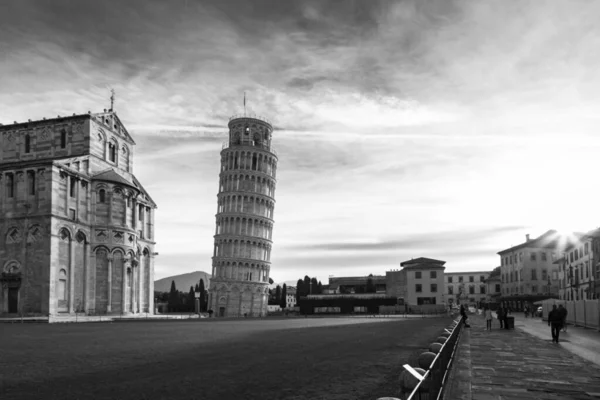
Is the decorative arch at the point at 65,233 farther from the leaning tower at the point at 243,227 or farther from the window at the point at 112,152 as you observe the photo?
the leaning tower at the point at 243,227

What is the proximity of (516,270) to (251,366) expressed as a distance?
97.2 metres

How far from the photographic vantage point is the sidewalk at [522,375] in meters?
11.5

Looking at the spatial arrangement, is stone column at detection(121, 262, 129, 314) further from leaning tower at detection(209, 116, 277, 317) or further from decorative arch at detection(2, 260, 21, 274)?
leaning tower at detection(209, 116, 277, 317)

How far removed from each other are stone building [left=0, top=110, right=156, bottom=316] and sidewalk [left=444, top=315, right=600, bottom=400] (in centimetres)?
4452

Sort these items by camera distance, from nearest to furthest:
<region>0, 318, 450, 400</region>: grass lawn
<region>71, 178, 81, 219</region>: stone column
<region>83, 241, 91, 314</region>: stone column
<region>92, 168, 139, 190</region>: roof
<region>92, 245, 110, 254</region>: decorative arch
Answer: <region>0, 318, 450, 400</region>: grass lawn → <region>83, 241, 91, 314</region>: stone column → <region>71, 178, 81, 219</region>: stone column → <region>92, 245, 110, 254</region>: decorative arch → <region>92, 168, 139, 190</region>: roof

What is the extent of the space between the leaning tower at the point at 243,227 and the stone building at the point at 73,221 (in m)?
36.9

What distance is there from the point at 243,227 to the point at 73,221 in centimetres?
5251

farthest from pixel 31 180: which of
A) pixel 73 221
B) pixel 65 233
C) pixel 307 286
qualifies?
pixel 307 286

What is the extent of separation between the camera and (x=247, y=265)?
10825 cm

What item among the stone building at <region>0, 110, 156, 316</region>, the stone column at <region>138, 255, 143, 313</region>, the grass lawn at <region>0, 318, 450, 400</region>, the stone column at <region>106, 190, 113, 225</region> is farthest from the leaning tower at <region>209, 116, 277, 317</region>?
the grass lawn at <region>0, 318, 450, 400</region>

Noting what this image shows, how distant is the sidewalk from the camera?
11455mm

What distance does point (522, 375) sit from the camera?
46.2 feet

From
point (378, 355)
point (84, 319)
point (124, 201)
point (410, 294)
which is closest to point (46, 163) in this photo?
point (124, 201)

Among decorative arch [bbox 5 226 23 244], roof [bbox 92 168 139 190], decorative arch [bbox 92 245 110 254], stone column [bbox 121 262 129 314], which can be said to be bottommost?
stone column [bbox 121 262 129 314]
